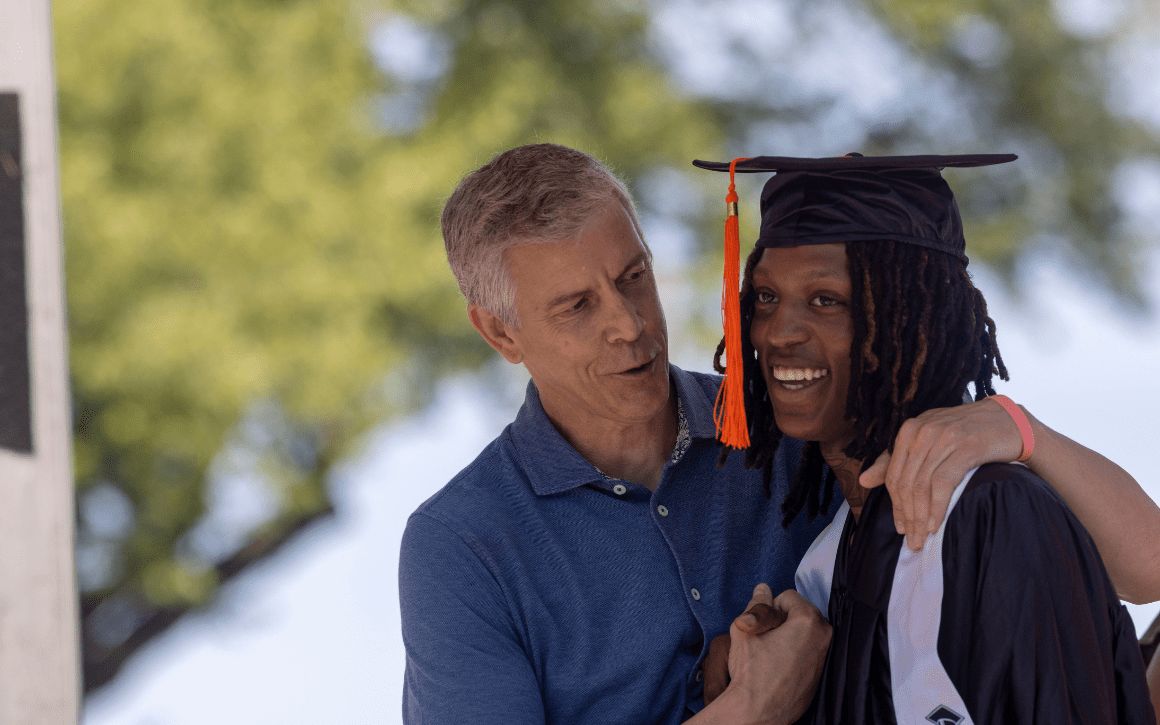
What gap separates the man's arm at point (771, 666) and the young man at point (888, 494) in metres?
0.03

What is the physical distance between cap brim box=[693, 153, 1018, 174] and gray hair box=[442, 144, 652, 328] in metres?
0.30

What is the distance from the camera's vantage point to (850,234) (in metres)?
1.69

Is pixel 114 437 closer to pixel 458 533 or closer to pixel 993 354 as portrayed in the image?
pixel 458 533

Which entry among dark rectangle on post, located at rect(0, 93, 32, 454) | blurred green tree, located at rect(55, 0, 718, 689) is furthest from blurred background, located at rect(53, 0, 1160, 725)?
dark rectangle on post, located at rect(0, 93, 32, 454)

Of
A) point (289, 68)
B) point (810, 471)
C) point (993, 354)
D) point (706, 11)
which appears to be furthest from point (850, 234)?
point (706, 11)

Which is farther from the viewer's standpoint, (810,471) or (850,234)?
(810,471)

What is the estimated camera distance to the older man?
1.83 meters

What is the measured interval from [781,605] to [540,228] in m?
0.77

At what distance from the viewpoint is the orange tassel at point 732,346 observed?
184 centimetres

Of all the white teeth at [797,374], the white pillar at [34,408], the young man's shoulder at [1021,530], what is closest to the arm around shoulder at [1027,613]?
the young man's shoulder at [1021,530]

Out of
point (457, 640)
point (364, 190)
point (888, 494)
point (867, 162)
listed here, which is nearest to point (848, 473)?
point (888, 494)

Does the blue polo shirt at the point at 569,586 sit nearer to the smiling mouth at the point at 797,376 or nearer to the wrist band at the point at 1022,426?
the smiling mouth at the point at 797,376

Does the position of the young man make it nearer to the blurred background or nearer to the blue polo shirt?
the blue polo shirt

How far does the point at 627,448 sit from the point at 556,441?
16cm
